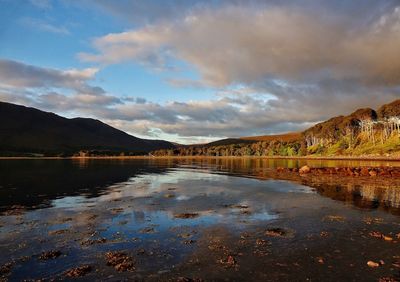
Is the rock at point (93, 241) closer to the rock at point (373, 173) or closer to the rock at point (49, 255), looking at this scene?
the rock at point (49, 255)

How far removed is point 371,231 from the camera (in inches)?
1011

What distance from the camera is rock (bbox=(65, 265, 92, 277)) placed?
17.0m

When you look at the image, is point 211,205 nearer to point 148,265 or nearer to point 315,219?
point 315,219

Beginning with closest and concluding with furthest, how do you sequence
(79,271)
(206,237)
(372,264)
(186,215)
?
1. (79,271)
2. (372,264)
3. (206,237)
4. (186,215)

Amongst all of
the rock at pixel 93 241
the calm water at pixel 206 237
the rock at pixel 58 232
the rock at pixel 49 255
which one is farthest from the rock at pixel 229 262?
the rock at pixel 58 232

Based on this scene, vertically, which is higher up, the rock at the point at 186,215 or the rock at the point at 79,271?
the rock at the point at 186,215

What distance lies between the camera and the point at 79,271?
1738cm

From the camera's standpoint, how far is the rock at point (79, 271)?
1705 cm

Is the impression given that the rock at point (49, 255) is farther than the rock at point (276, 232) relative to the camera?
No

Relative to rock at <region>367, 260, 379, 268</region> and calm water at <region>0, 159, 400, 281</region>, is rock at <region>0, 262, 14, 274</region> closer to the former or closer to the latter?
calm water at <region>0, 159, 400, 281</region>

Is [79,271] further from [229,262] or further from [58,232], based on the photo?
[58,232]

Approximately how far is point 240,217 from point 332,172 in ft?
203

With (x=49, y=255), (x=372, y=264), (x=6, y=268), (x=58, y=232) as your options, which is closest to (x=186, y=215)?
(x=58, y=232)

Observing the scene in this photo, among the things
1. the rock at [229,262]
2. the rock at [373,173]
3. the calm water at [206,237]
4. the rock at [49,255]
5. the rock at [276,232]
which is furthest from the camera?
the rock at [373,173]
